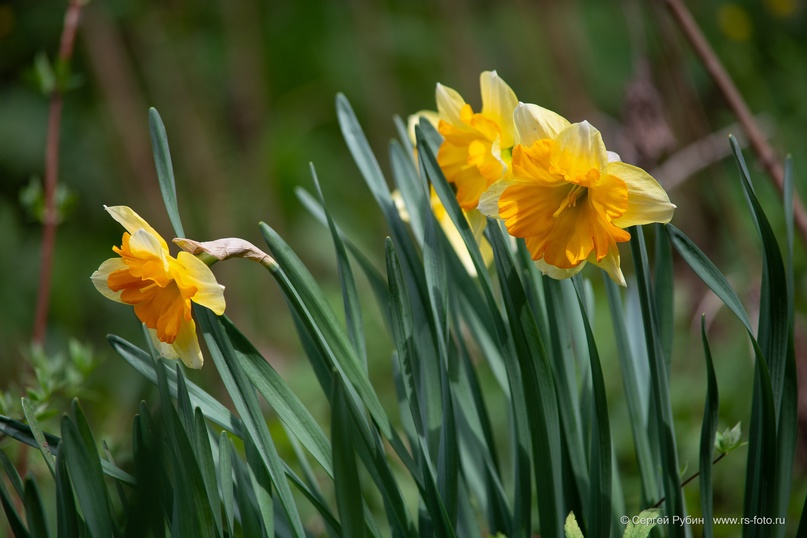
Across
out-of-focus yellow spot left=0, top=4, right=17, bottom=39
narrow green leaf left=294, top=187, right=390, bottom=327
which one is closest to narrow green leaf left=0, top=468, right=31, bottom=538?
narrow green leaf left=294, top=187, right=390, bottom=327

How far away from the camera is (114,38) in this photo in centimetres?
231

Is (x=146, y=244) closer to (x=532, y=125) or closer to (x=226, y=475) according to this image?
(x=226, y=475)

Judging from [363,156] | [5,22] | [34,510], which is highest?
[5,22]

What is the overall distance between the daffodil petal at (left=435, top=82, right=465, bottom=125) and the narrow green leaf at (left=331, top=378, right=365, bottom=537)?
28 cm

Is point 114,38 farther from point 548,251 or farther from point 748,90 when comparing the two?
point 548,251

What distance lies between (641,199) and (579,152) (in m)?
0.05

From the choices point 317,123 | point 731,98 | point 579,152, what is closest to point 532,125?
point 579,152

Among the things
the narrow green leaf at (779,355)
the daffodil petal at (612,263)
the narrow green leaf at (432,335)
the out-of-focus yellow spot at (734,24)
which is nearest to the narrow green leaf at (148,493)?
the narrow green leaf at (432,335)

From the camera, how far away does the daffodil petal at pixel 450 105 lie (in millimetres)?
631

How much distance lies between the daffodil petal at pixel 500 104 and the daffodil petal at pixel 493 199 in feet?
0.27

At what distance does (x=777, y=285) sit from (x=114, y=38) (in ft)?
7.43

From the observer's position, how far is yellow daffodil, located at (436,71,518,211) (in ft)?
1.94

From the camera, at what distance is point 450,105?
0.63 metres

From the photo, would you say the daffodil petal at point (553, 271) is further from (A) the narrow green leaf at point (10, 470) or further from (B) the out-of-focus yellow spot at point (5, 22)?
(B) the out-of-focus yellow spot at point (5, 22)
